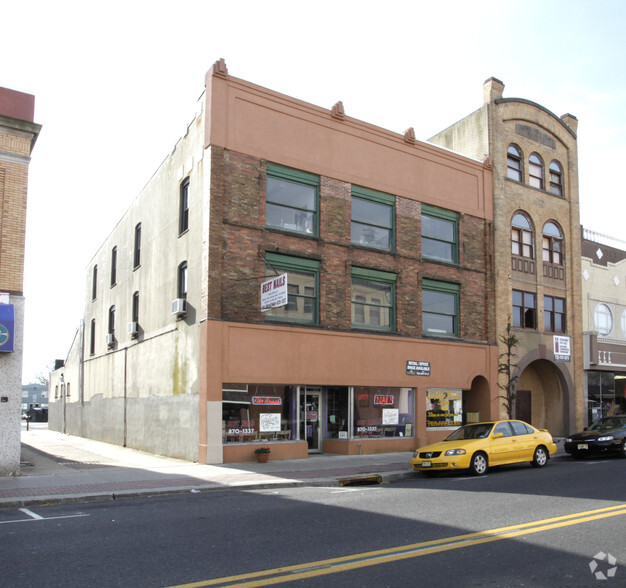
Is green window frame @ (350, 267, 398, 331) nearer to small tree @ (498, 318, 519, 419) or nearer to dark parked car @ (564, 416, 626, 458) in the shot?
small tree @ (498, 318, 519, 419)

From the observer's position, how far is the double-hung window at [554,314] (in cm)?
2762

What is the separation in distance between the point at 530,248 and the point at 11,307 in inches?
814

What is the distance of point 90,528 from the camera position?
29.0 ft

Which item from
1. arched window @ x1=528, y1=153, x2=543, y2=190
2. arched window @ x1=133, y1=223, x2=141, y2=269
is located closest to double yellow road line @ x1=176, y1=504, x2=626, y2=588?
arched window @ x1=133, y1=223, x2=141, y2=269

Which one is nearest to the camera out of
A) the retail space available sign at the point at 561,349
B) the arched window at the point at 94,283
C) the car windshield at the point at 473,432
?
the car windshield at the point at 473,432

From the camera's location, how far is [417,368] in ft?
73.5

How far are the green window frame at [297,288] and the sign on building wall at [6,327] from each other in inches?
279

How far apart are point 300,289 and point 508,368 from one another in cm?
927

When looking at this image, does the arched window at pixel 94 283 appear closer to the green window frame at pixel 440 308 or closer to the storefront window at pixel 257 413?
the storefront window at pixel 257 413

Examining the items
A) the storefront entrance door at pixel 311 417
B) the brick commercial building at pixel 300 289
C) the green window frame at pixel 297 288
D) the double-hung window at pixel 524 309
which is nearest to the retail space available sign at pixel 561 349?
the double-hung window at pixel 524 309

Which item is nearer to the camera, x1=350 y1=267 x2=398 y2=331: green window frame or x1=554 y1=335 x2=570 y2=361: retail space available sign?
x1=350 y1=267 x2=398 y2=331: green window frame

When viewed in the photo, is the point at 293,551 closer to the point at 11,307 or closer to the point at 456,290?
the point at 11,307

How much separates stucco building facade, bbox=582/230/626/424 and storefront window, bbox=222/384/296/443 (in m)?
15.9

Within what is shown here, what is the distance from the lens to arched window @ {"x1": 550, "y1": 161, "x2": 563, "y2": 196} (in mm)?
29047
